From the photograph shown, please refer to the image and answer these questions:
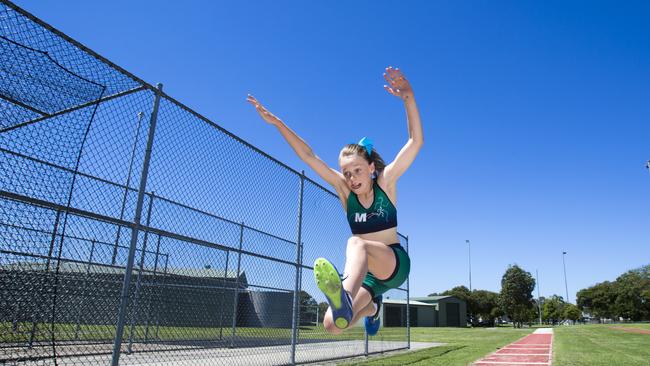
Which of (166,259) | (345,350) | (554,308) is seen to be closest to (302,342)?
(345,350)

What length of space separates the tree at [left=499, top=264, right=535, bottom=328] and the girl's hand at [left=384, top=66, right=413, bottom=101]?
58592mm

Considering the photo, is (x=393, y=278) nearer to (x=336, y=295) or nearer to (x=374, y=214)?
(x=374, y=214)

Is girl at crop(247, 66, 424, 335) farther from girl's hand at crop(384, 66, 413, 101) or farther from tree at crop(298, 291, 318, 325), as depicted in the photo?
tree at crop(298, 291, 318, 325)

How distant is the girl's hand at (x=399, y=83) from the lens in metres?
3.43

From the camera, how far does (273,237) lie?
6383 millimetres

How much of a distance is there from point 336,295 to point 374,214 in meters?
0.83

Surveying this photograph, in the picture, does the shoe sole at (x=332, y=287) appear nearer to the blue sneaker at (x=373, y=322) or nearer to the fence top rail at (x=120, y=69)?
the blue sneaker at (x=373, y=322)

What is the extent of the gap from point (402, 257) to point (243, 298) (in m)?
4.92

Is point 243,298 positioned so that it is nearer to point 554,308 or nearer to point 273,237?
point 273,237

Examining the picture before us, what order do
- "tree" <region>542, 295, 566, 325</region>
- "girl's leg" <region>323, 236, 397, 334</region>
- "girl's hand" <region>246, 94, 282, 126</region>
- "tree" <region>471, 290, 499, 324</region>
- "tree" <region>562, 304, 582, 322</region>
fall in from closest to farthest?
"girl's leg" <region>323, 236, 397, 334</region>
"girl's hand" <region>246, 94, 282, 126</region>
"tree" <region>471, 290, 499, 324</region>
"tree" <region>562, 304, 582, 322</region>
"tree" <region>542, 295, 566, 325</region>

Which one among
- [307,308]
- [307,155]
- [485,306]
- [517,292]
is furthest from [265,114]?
[485,306]

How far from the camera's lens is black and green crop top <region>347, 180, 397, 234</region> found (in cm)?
324

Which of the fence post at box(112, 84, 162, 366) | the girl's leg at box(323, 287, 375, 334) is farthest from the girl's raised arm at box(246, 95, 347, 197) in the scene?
the fence post at box(112, 84, 162, 366)

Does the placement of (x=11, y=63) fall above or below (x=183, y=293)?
above
